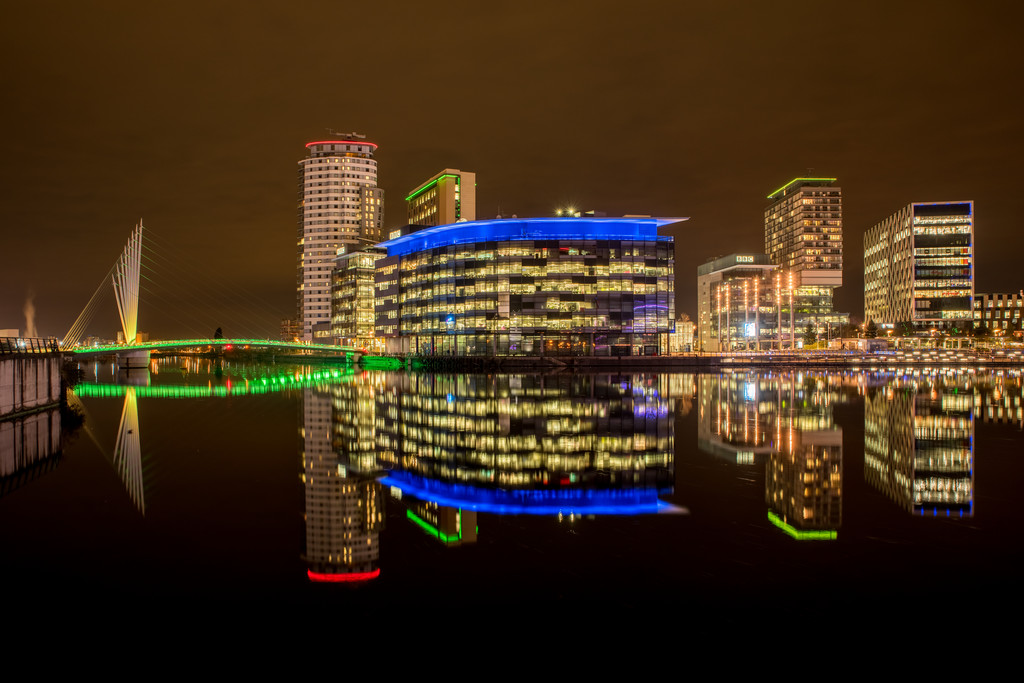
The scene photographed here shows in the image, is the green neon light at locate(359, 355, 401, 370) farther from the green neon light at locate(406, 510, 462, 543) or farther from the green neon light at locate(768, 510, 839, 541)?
the green neon light at locate(768, 510, 839, 541)

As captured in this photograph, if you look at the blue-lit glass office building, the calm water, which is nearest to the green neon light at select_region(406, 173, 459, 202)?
the blue-lit glass office building

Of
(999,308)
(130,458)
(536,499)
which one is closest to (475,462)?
(536,499)

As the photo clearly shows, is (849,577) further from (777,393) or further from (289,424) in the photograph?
(777,393)

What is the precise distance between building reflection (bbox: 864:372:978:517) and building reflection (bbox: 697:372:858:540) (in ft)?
4.01

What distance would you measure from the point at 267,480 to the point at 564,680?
13057mm

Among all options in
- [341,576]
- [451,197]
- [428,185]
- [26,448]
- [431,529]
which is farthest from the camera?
[428,185]

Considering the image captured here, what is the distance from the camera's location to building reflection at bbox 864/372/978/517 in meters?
15.7

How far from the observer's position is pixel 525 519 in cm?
1405

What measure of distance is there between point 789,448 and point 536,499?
1183 centimetres

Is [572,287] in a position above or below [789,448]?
above

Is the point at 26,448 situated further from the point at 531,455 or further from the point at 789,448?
the point at 789,448

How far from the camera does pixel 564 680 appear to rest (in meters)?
7.38

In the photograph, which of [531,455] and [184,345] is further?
[184,345]

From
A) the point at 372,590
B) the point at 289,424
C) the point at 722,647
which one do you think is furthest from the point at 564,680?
the point at 289,424
